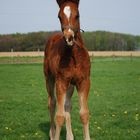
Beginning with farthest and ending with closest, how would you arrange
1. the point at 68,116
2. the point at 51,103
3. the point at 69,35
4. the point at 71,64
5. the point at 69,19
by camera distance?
1. the point at 51,103
2. the point at 68,116
3. the point at 71,64
4. the point at 69,19
5. the point at 69,35

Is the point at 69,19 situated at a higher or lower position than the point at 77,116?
higher

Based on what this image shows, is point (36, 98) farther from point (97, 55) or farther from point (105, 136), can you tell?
point (97, 55)

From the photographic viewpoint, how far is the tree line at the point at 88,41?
314 feet

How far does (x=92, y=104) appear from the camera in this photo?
1488 centimetres

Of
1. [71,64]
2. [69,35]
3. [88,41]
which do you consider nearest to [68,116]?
[71,64]

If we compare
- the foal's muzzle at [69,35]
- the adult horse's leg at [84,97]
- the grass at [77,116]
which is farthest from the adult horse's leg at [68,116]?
the foal's muzzle at [69,35]

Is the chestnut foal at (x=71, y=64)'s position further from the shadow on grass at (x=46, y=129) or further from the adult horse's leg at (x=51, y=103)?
the shadow on grass at (x=46, y=129)

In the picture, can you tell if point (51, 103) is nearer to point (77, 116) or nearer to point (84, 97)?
point (84, 97)

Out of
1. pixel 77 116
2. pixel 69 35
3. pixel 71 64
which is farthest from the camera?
pixel 77 116

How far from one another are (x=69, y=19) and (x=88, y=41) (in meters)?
93.0

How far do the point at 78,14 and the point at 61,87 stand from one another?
140cm

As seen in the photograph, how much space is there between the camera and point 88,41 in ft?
326

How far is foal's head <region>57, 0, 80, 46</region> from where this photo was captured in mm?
6684

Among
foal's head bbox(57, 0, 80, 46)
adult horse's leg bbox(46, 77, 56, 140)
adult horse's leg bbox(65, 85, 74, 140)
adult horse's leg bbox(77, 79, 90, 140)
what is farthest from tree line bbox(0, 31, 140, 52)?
foal's head bbox(57, 0, 80, 46)
